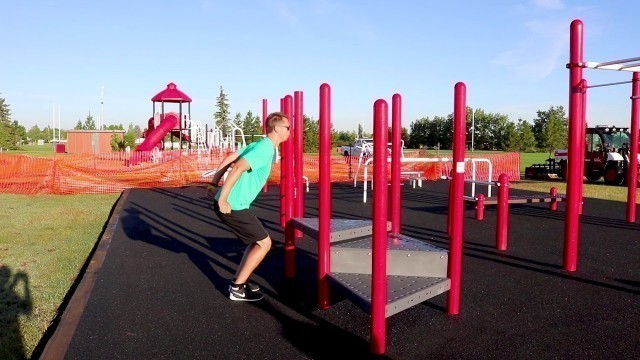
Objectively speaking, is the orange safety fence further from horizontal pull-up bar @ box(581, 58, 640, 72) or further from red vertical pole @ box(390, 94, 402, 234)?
horizontal pull-up bar @ box(581, 58, 640, 72)

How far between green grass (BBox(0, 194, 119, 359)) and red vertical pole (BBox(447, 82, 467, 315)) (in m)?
3.00

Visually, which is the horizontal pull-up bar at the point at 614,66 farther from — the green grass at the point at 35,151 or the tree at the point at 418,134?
the tree at the point at 418,134

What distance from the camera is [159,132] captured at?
2375 cm

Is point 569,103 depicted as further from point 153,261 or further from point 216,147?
point 216,147

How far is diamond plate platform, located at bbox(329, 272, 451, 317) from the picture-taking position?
338 centimetres

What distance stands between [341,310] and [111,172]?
50.9ft

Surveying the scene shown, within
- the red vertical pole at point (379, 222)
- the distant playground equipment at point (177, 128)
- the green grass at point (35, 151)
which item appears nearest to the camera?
the red vertical pole at point (379, 222)

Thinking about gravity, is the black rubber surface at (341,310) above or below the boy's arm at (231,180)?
below

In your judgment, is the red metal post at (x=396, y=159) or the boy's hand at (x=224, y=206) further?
the red metal post at (x=396, y=159)

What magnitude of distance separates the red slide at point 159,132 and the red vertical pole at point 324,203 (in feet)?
68.4

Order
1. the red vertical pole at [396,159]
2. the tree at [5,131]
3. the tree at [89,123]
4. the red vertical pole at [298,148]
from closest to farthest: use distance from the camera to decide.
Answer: the red vertical pole at [396,159] < the red vertical pole at [298,148] < the tree at [5,131] < the tree at [89,123]

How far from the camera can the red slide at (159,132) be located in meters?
23.6

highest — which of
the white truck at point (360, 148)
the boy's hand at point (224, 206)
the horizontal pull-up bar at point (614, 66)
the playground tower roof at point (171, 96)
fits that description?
the playground tower roof at point (171, 96)

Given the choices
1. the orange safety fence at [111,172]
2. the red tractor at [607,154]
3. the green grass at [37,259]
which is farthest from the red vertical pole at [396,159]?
the red tractor at [607,154]
